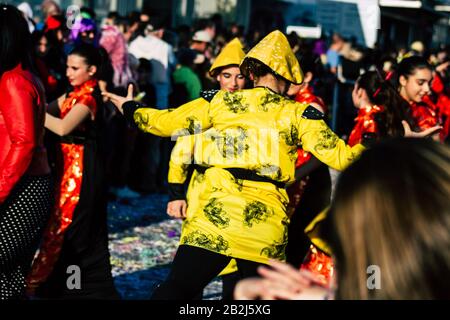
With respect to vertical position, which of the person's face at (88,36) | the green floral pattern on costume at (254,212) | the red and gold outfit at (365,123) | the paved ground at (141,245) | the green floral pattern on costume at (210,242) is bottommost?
→ the paved ground at (141,245)

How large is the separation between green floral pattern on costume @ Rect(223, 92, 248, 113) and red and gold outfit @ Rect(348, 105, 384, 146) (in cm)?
152

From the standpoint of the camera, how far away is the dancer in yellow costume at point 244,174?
160 inches

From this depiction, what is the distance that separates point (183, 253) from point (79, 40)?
19.5ft

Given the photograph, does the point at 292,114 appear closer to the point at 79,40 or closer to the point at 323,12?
the point at 79,40

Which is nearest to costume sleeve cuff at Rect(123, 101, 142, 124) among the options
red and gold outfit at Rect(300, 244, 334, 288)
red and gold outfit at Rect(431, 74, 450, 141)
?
red and gold outfit at Rect(300, 244, 334, 288)

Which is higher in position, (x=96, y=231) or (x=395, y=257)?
(x=395, y=257)

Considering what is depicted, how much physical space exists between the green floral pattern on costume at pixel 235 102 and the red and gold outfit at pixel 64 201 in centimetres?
181

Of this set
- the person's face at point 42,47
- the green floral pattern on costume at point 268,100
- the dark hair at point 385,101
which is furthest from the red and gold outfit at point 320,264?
the person's face at point 42,47

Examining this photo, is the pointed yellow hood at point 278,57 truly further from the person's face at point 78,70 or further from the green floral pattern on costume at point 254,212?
the person's face at point 78,70

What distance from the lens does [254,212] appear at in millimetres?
4109

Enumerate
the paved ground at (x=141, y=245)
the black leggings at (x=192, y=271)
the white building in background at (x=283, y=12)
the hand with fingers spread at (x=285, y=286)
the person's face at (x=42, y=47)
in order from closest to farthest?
the hand with fingers spread at (x=285, y=286) → the black leggings at (x=192, y=271) → the paved ground at (x=141, y=245) → the person's face at (x=42, y=47) → the white building in background at (x=283, y=12)

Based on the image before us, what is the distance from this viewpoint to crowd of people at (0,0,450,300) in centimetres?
164
